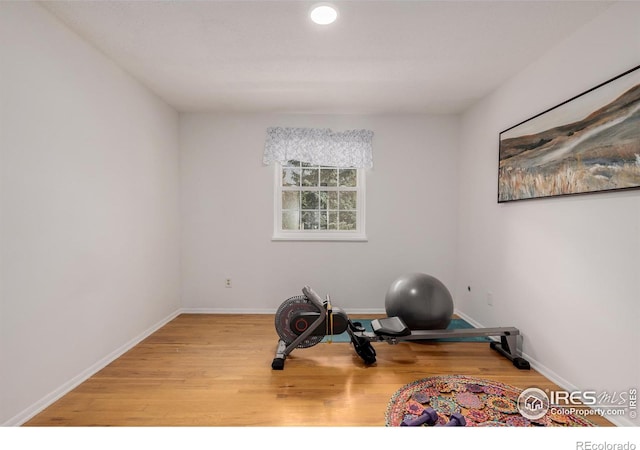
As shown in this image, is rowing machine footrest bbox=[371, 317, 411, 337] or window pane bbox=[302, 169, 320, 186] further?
window pane bbox=[302, 169, 320, 186]

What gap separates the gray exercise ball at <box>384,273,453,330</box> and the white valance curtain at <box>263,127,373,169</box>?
161 cm

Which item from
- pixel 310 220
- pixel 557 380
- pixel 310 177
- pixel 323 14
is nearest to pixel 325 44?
pixel 323 14

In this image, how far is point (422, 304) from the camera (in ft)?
9.84

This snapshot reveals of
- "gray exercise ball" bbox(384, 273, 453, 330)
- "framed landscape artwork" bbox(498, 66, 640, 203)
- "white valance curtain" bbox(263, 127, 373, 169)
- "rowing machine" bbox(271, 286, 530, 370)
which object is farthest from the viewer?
"white valance curtain" bbox(263, 127, 373, 169)

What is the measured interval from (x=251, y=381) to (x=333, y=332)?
0.74m

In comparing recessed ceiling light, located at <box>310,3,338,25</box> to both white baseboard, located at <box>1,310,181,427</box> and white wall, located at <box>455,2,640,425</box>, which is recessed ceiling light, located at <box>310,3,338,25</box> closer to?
white wall, located at <box>455,2,640,425</box>

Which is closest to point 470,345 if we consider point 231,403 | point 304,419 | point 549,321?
point 549,321

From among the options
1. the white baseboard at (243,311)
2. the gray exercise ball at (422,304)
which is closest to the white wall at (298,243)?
the white baseboard at (243,311)

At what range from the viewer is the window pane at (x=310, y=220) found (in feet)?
13.6

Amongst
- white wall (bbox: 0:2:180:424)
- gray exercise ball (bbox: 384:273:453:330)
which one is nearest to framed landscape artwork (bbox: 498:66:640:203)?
gray exercise ball (bbox: 384:273:453:330)

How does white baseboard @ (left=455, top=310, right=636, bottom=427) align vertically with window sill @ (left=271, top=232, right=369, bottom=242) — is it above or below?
below

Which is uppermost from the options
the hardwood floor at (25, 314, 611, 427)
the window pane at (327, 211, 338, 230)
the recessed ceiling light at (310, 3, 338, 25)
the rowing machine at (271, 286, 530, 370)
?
the recessed ceiling light at (310, 3, 338, 25)

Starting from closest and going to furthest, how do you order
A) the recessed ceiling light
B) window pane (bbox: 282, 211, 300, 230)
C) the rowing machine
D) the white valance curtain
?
the recessed ceiling light, the rowing machine, the white valance curtain, window pane (bbox: 282, 211, 300, 230)

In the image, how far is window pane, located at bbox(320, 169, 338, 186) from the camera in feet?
13.5
